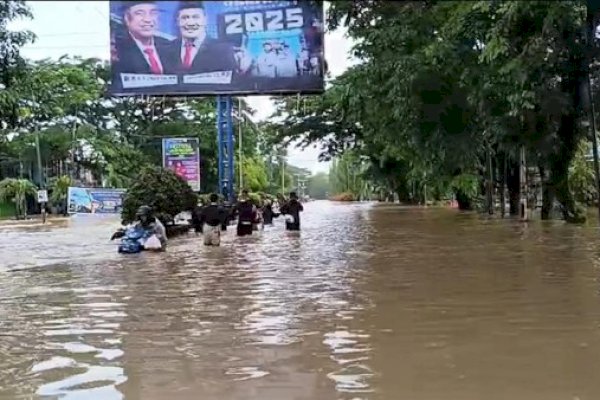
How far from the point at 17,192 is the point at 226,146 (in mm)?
22901

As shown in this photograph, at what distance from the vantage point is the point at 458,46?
16.1 meters

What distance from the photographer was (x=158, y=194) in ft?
76.1

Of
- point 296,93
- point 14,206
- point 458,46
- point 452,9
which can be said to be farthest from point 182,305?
point 14,206

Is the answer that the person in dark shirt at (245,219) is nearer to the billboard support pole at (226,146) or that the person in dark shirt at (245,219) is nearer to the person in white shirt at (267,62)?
the person in white shirt at (267,62)

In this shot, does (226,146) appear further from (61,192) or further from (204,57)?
(61,192)

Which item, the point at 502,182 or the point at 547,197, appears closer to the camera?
the point at 547,197

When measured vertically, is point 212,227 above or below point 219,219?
below

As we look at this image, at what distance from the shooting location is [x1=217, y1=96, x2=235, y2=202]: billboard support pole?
104 feet

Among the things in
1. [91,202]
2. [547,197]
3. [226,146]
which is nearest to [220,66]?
[226,146]

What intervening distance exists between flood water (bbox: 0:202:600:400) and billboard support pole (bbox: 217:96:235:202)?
1585 centimetres

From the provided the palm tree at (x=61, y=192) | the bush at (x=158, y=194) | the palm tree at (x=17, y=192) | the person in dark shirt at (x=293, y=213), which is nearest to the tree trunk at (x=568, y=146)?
the person in dark shirt at (x=293, y=213)

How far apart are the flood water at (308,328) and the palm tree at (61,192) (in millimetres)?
40026

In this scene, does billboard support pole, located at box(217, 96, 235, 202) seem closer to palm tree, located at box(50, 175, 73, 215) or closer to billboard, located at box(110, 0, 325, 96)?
billboard, located at box(110, 0, 325, 96)

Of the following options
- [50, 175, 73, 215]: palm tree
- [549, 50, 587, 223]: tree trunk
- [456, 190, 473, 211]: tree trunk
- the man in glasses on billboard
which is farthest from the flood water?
[50, 175, 73, 215]: palm tree
